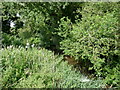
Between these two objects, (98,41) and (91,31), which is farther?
(91,31)

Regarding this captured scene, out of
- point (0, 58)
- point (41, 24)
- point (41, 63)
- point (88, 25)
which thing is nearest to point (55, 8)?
point (41, 24)

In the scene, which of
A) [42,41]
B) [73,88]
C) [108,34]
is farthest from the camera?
[42,41]

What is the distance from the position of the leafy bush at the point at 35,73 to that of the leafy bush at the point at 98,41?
44 centimetres

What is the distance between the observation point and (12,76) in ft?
10.8

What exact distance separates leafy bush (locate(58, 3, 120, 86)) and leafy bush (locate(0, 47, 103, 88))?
0.44 meters

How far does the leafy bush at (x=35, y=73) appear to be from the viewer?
3.13 m

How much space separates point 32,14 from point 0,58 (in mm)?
1798

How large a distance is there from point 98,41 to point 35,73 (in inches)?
63.0

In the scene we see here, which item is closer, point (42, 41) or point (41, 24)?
point (41, 24)

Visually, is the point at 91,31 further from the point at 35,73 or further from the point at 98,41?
the point at 35,73

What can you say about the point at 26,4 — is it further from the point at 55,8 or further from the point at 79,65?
the point at 79,65

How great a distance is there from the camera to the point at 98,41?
133 inches

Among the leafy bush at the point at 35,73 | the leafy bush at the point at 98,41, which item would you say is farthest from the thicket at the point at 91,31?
the leafy bush at the point at 35,73

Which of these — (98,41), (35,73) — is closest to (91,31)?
(98,41)
